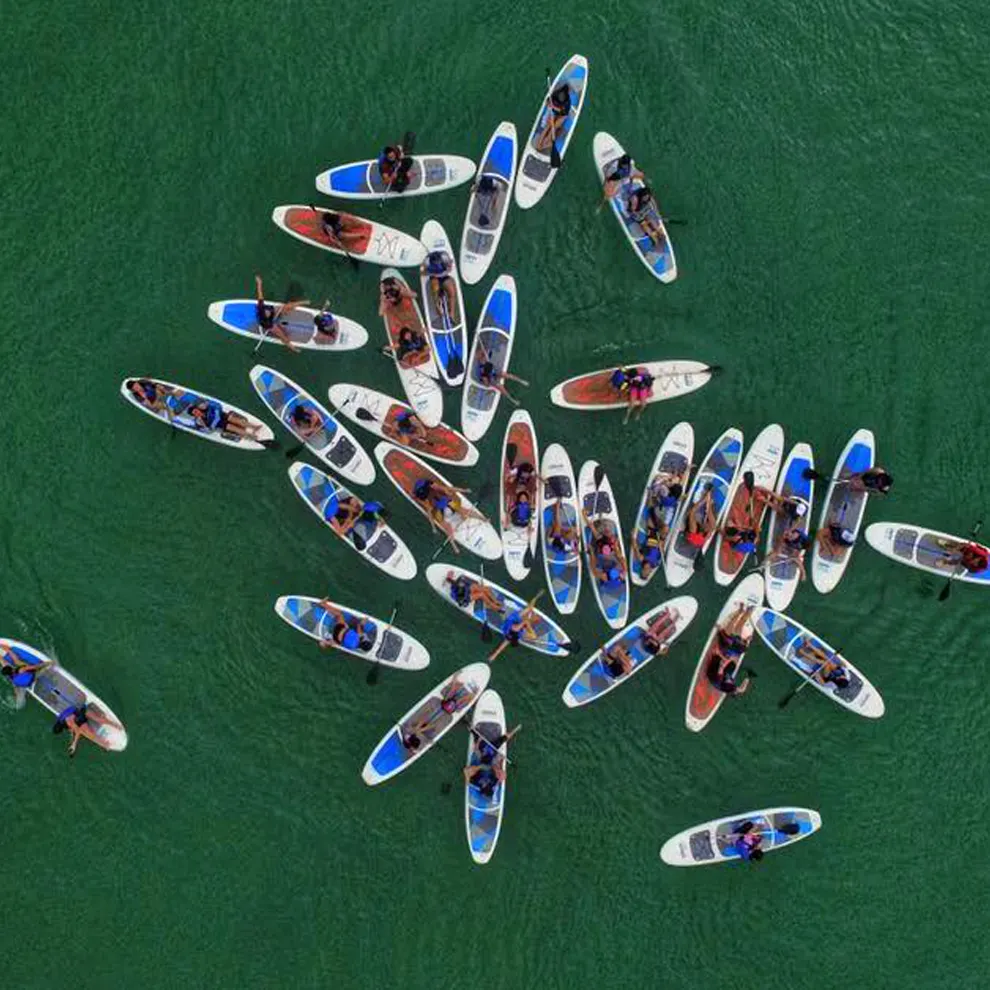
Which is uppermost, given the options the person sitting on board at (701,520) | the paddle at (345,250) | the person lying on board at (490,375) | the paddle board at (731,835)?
the paddle at (345,250)

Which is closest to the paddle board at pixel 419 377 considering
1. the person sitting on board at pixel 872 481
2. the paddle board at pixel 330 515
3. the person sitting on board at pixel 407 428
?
the person sitting on board at pixel 407 428

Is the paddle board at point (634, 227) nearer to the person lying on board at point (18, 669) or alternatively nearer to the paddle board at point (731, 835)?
the paddle board at point (731, 835)

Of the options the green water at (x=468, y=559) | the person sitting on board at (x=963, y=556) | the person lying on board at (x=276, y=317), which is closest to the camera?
the person sitting on board at (x=963, y=556)

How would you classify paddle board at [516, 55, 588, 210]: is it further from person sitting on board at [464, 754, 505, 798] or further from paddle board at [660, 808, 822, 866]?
paddle board at [660, 808, 822, 866]

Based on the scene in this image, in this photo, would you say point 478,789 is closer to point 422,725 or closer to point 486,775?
point 486,775

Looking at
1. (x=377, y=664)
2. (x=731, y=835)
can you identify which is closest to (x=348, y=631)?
(x=377, y=664)
